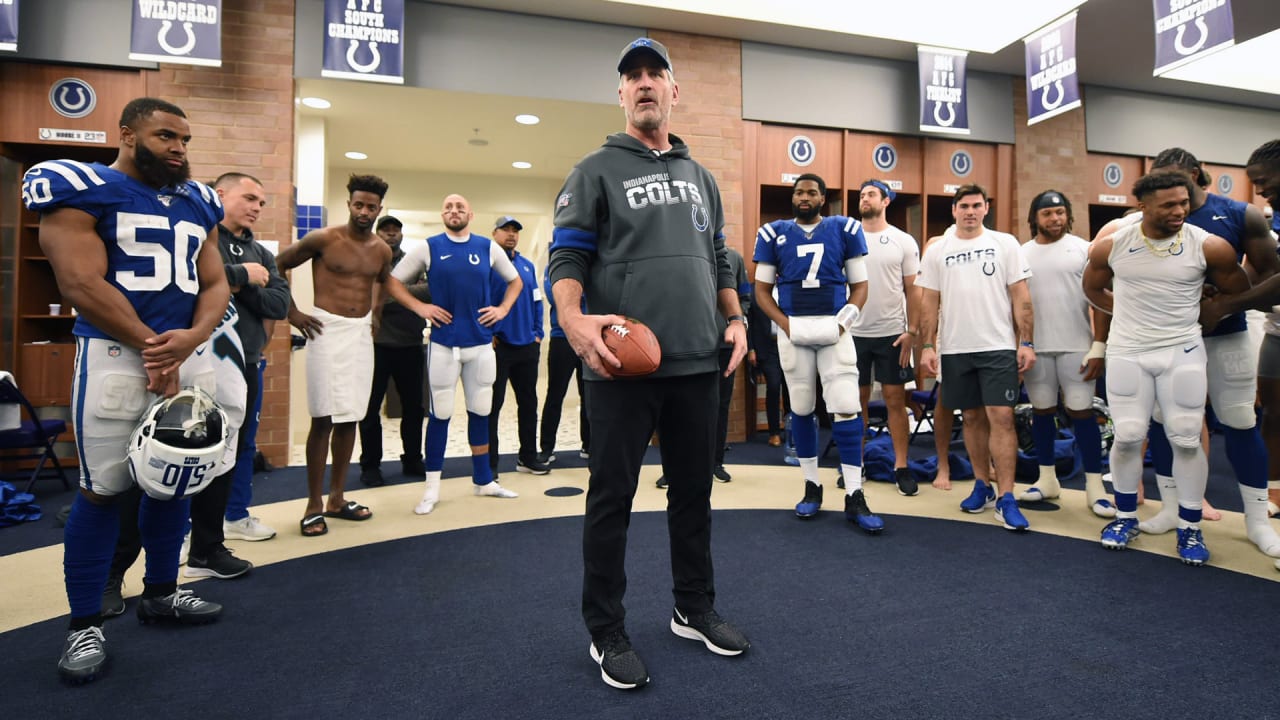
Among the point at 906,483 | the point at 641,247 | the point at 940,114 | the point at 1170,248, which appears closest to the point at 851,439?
the point at 906,483

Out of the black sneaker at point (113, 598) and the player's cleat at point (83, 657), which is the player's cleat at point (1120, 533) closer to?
the player's cleat at point (83, 657)

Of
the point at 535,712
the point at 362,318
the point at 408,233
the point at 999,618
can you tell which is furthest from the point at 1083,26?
the point at 408,233

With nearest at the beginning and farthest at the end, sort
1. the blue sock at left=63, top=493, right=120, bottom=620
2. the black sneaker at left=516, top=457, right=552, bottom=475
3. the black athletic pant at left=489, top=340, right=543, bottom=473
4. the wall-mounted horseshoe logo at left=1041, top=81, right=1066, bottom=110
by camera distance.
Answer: the blue sock at left=63, top=493, right=120, bottom=620
the black athletic pant at left=489, top=340, right=543, bottom=473
the black sneaker at left=516, top=457, right=552, bottom=475
the wall-mounted horseshoe logo at left=1041, top=81, right=1066, bottom=110

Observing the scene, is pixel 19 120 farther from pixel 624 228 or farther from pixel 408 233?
pixel 408 233

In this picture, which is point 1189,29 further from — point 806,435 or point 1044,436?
point 806,435

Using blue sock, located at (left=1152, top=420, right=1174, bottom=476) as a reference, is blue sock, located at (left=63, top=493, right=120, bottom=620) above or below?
below

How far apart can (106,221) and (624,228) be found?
1.47 m

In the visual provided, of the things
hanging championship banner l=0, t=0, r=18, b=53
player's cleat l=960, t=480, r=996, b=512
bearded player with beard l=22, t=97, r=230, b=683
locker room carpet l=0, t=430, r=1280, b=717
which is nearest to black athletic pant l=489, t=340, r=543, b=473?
locker room carpet l=0, t=430, r=1280, b=717

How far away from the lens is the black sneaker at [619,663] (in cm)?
169

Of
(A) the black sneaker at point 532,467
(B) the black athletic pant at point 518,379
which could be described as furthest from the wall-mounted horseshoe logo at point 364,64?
(A) the black sneaker at point 532,467

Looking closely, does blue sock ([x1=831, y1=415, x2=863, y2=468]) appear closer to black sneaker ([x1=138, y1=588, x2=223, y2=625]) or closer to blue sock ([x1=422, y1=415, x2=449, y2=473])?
blue sock ([x1=422, y1=415, x2=449, y2=473])

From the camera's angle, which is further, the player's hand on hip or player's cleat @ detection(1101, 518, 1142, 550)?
player's cleat @ detection(1101, 518, 1142, 550)

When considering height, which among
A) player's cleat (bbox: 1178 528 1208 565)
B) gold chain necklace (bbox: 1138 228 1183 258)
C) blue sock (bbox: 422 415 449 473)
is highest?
gold chain necklace (bbox: 1138 228 1183 258)

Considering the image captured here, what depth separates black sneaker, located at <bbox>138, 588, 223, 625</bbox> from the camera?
7.02ft
